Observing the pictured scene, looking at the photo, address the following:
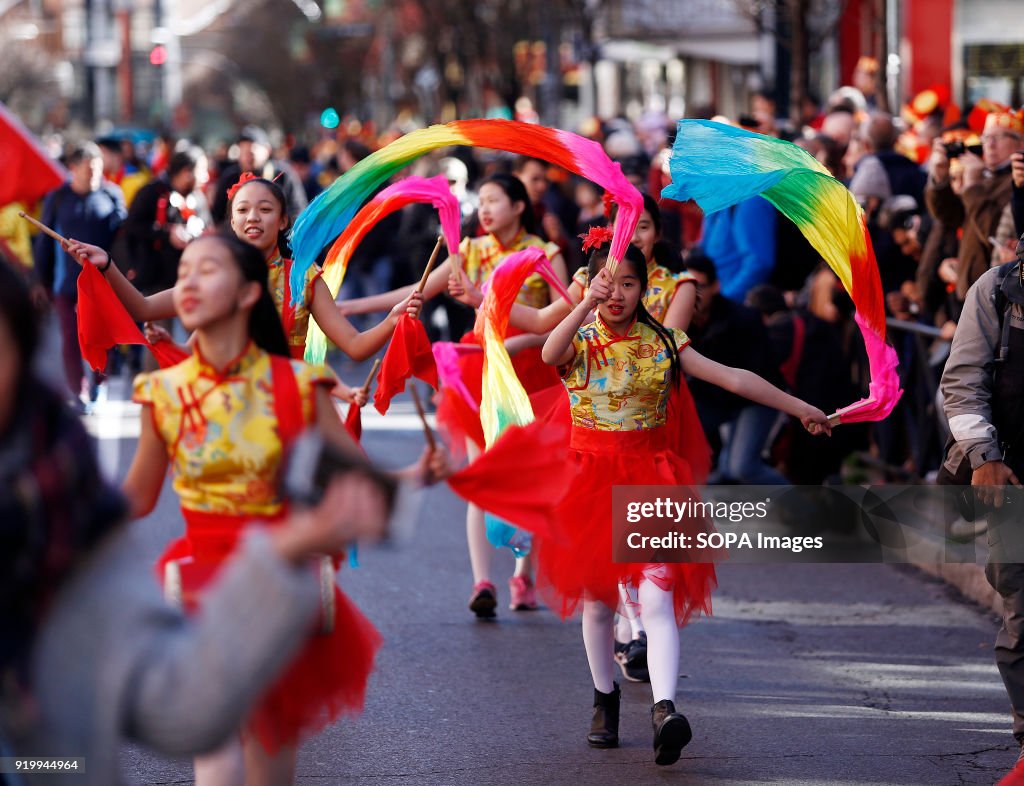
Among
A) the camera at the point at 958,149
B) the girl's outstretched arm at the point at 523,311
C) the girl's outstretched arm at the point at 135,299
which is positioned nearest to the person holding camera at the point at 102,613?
the girl's outstretched arm at the point at 135,299

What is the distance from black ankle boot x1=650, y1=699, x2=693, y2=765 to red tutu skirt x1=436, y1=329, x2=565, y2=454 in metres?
1.31

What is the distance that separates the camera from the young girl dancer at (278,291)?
5.98 meters

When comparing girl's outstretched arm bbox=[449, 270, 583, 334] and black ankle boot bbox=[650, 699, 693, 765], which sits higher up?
girl's outstretched arm bbox=[449, 270, 583, 334]

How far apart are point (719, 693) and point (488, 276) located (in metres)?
2.35

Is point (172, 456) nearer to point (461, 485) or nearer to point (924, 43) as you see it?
point (461, 485)

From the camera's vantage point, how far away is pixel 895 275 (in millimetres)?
11562

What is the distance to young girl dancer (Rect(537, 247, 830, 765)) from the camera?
20.4 ft

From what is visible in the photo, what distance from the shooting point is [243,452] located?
13.3ft

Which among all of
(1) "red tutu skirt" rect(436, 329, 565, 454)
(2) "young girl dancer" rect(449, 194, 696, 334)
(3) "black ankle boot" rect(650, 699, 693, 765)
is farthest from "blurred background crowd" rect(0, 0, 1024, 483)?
(3) "black ankle boot" rect(650, 699, 693, 765)

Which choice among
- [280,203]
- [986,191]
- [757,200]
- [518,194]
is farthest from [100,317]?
[757,200]

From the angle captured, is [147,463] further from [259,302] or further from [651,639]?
[651,639]

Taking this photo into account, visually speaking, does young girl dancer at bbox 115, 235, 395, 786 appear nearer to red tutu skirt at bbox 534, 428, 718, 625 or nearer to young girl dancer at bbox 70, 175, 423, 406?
young girl dancer at bbox 70, 175, 423, 406

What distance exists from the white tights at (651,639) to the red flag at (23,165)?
2.68m

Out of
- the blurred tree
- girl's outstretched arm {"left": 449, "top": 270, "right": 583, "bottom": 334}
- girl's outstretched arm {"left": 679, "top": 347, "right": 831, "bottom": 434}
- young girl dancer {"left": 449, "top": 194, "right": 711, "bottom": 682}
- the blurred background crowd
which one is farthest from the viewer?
the blurred tree
